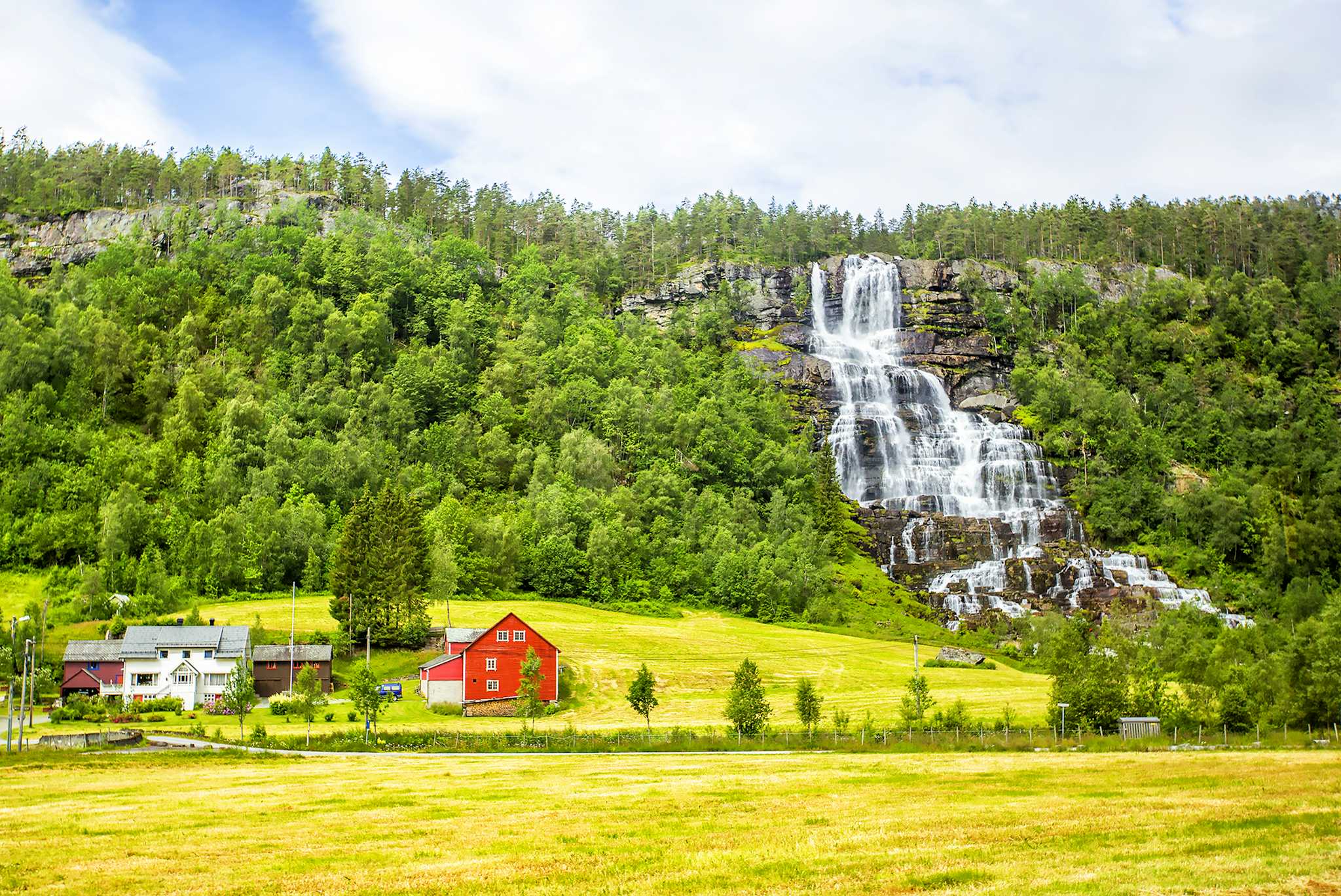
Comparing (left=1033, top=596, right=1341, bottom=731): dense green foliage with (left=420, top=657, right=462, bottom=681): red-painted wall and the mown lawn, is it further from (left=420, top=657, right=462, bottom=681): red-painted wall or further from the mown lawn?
(left=420, top=657, right=462, bottom=681): red-painted wall

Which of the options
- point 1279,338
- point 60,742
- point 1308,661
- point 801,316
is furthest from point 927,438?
point 60,742

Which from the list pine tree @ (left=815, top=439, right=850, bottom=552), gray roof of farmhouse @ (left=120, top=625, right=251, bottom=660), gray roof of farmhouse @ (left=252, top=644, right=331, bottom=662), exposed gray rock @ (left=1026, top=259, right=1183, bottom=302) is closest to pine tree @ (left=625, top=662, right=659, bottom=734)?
gray roof of farmhouse @ (left=252, top=644, right=331, bottom=662)

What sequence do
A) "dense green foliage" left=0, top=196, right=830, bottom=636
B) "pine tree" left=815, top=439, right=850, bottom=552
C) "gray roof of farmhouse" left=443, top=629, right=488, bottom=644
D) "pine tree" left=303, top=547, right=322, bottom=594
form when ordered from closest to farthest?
"gray roof of farmhouse" left=443, top=629, right=488, bottom=644
"pine tree" left=303, top=547, right=322, bottom=594
"dense green foliage" left=0, top=196, right=830, bottom=636
"pine tree" left=815, top=439, right=850, bottom=552

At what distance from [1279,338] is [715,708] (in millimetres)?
141685

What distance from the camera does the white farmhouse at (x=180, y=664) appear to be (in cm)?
7994

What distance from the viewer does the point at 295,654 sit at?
80750mm

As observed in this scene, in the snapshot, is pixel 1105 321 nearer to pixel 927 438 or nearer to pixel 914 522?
pixel 927 438

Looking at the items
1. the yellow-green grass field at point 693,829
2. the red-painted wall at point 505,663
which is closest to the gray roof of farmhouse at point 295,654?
the red-painted wall at point 505,663

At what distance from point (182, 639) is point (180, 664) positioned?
6.21ft

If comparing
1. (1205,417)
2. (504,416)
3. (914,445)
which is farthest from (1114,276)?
(504,416)

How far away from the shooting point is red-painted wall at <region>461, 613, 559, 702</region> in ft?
249

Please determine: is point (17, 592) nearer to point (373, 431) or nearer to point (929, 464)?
point (373, 431)

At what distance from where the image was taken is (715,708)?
73.7m

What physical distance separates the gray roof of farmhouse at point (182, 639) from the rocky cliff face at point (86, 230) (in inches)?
4166
